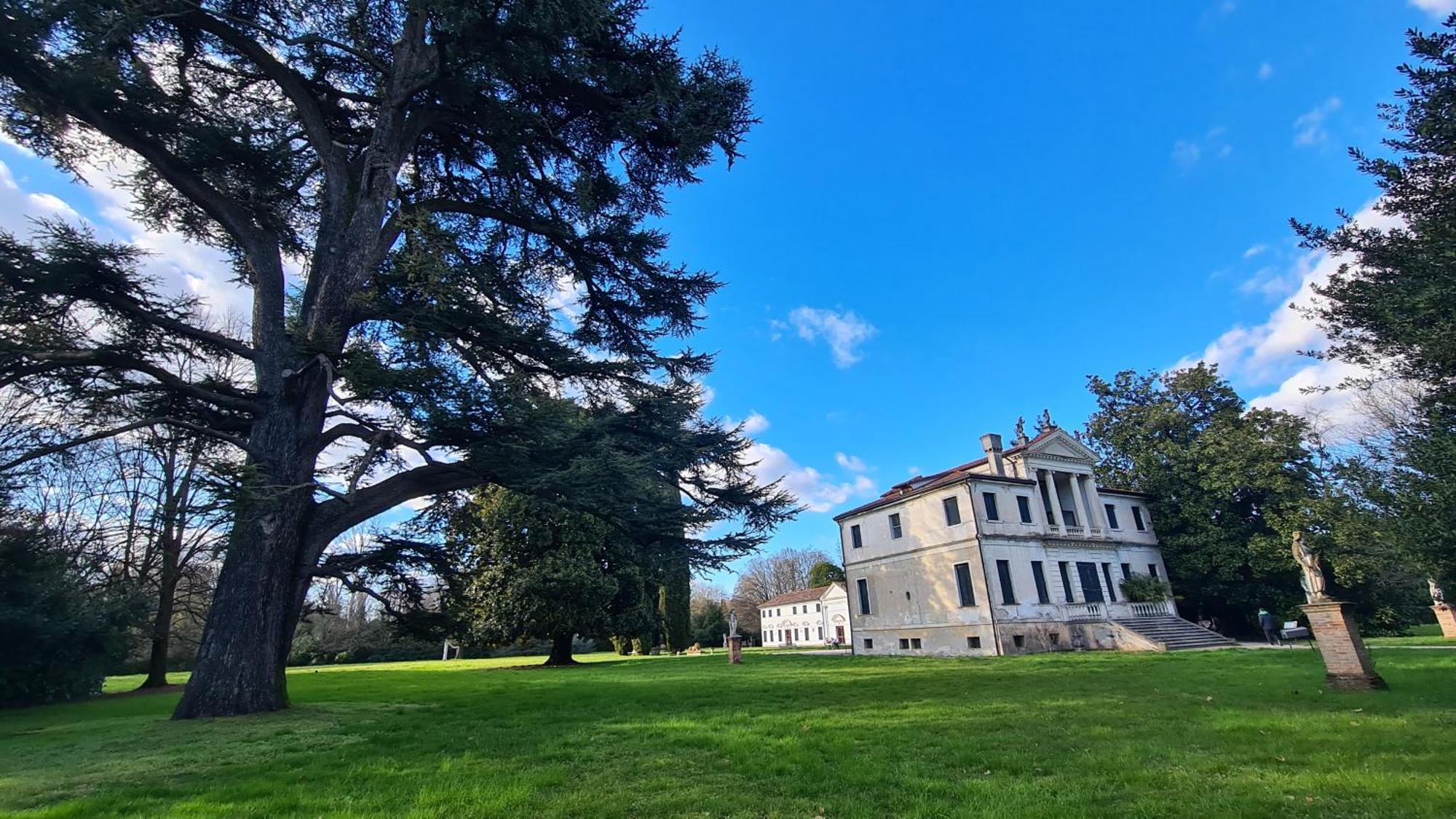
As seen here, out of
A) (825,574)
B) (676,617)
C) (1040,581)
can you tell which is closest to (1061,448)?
(1040,581)

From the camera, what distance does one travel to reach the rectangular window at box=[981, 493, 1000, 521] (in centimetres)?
2419

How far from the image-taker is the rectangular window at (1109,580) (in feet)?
84.9

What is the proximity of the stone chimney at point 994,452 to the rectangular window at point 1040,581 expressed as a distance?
384 cm

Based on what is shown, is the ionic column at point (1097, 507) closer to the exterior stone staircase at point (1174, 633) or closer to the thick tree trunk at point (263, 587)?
the exterior stone staircase at point (1174, 633)

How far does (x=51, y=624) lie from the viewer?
12.9m

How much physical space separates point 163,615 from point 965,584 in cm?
2663

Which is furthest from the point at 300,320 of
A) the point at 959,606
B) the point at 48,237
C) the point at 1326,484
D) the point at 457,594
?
the point at 1326,484

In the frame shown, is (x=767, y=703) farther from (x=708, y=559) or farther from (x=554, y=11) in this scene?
(x=554, y=11)

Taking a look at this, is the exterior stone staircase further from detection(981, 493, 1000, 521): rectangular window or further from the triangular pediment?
the triangular pediment

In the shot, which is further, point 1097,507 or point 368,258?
point 1097,507

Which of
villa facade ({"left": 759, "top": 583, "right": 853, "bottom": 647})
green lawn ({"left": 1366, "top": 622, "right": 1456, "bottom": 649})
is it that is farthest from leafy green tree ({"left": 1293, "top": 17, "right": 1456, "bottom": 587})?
villa facade ({"left": 759, "top": 583, "right": 853, "bottom": 647})

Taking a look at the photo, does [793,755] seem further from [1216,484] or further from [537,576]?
[1216,484]

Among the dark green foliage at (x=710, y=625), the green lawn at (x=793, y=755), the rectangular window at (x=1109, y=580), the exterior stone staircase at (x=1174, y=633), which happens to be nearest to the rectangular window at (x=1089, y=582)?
the rectangular window at (x=1109, y=580)

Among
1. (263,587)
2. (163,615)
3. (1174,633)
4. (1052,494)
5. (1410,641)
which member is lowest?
(1410,641)
